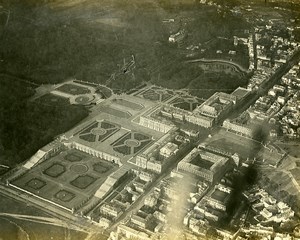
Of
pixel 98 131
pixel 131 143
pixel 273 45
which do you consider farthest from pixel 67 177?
pixel 273 45

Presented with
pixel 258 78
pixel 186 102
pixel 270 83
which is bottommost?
pixel 186 102

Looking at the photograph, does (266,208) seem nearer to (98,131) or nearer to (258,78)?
(98,131)

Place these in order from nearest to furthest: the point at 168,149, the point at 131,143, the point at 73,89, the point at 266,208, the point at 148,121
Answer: the point at 266,208
the point at 168,149
the point at 131,143
the point at 148,121
the point at 73,89

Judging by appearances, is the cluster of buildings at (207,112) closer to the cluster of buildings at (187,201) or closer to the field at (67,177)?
the cluster of buildings at (187,201)

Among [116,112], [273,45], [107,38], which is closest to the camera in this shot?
[116,112]

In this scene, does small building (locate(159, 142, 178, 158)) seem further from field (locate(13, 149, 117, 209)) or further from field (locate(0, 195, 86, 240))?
field (locate(0, 195, 86, 240))

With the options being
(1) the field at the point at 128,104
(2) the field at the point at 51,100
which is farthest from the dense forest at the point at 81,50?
(1) the field at the point at 128,104

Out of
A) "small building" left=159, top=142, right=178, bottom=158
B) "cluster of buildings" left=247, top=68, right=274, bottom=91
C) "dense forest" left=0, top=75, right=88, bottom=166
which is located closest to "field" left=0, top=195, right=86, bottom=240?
"dense forest" left=0, top=75, right=88, bottom=166
